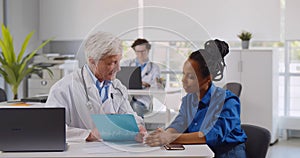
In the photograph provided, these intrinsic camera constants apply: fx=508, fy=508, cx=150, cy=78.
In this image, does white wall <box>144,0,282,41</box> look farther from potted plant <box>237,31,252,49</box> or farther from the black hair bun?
the black hair bun

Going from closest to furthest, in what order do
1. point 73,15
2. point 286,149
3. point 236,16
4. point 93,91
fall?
point 93,91 < point 286,149 < point 236,16 < point 73,15

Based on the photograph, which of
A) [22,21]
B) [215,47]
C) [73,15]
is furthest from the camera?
[73,15]

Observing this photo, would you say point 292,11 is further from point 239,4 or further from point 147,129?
point 147,129

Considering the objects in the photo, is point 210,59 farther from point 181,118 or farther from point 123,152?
point 123,152

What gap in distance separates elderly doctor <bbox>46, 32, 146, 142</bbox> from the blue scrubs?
23 cm

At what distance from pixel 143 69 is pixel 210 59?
322mm

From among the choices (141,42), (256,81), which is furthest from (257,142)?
(256,81)

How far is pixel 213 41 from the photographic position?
2277 mm

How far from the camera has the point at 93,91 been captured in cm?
241

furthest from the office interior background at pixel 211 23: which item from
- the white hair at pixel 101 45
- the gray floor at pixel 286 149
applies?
the white hair at pixel 101 45

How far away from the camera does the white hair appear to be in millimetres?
2223

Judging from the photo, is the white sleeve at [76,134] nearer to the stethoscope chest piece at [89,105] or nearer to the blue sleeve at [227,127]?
the stethoscope chest piece at [89,105]

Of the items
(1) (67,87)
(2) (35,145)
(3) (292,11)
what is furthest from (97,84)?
(3) (292,11)

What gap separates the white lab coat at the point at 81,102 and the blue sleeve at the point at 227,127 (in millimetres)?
383
